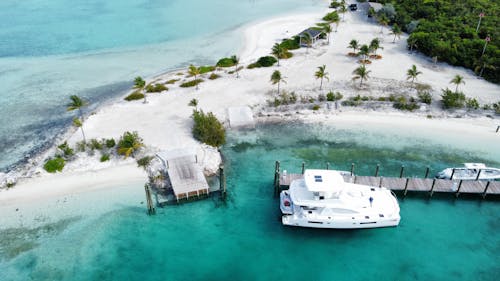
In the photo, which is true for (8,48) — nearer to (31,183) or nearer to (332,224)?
(31,183)

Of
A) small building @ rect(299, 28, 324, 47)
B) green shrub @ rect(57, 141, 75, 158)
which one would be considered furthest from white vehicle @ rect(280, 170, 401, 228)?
small building @ rect(299, 28, 324, 47)

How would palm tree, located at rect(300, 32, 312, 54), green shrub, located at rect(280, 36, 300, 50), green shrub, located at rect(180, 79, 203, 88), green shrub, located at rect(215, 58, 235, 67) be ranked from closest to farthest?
green shrub, located at rect(180, 79, 203, 88), green shrub, located at rect(215, 58, 235, 67), palm tree, located at rect(300, 32, 312, 54), green shrub, located at rect(280, 36, 300, 50)

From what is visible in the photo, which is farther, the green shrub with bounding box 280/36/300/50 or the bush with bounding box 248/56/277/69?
the green shrub with bounding box 280/36/300/50

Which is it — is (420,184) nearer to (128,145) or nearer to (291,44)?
(128,145)

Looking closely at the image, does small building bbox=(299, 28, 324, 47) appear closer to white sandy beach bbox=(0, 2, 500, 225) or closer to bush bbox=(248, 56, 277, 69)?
white sandy beach bbox=(0, 2, 500, 225)

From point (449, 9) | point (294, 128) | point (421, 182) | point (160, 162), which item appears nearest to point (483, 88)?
point (421, 182)

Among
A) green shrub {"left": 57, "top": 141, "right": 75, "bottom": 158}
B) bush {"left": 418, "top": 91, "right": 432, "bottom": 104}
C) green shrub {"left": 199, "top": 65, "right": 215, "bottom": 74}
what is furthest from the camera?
green shrub {"left": 199, "top": 65, "right": 215, "bottom": 74}
